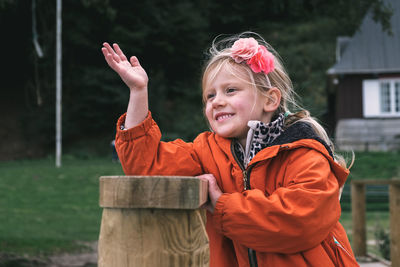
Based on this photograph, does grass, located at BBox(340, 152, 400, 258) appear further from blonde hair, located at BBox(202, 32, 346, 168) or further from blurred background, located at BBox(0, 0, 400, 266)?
blonde hair, located at BBox(202, 32, 346, 168)

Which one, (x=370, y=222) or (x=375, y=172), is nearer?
(x=370, y=222)

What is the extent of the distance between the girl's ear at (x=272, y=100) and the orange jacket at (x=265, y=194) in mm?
249

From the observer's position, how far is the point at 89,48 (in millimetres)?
28234

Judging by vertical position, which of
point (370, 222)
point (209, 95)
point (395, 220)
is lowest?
point (370, 222)

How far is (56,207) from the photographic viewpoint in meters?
11.4

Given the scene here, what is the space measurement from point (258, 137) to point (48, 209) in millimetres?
9607

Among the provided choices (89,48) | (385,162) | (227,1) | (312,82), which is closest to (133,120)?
(227,1)

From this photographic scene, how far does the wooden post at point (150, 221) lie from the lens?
4.77ft

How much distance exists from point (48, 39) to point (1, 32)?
6.30 m

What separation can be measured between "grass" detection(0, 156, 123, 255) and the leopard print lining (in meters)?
4.96

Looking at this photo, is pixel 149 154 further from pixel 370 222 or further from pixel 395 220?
pixel 370 222

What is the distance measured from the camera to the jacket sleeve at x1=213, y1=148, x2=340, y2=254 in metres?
1.84

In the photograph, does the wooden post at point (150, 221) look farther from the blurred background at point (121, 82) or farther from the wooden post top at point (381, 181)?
the blurred background at point (121, 82)

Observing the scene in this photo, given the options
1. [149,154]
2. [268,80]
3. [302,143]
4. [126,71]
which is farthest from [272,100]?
[126,71]
